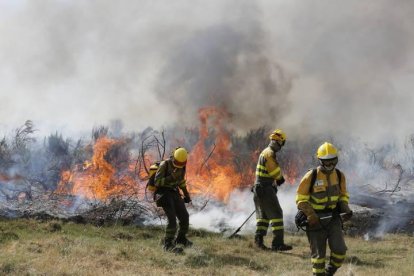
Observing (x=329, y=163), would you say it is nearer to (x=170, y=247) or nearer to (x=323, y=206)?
(x=323, y=206)

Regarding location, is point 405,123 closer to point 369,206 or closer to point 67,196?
point 369,206

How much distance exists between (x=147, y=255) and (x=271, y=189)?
2603 mm

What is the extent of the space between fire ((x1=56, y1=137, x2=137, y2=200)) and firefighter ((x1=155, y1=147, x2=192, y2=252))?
16.6 feet

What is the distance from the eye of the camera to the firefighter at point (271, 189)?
8.41m

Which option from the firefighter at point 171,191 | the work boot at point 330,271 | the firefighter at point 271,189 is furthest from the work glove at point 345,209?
the firefighter at point 171,191

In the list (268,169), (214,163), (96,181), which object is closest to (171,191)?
(268,169)

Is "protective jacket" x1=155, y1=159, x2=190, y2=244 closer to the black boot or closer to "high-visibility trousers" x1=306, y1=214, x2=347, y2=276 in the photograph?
the black boot

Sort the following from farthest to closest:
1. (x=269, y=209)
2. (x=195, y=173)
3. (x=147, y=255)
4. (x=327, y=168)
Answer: (x=195, y=173), (x=269, y=209), (x=147, y=255), (x=327, y=168)

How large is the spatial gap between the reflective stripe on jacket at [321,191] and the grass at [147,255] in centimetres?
124

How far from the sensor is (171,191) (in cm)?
823

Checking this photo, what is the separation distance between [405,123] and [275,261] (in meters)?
17.8

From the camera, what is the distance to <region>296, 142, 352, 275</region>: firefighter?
18.1 feet

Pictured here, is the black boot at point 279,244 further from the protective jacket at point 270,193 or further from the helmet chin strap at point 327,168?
the helmet chin strap at point 327,168

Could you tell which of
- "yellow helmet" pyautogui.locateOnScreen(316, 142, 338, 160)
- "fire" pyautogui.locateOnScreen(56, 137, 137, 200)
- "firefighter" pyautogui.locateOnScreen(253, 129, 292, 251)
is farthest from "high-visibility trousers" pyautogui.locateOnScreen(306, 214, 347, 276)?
"fire" pyautogui.locateOnScreen(56, 137, 137, 200)
